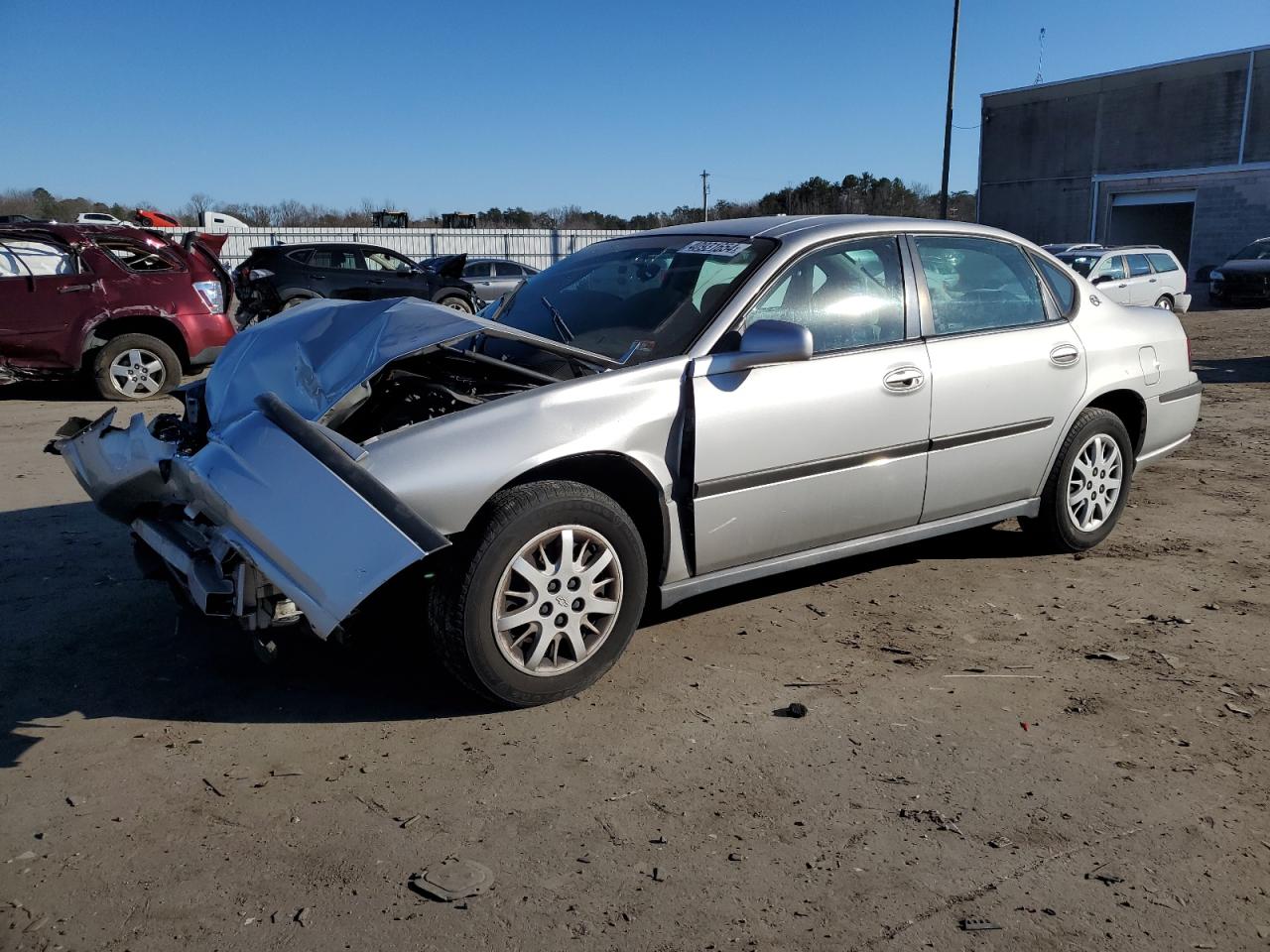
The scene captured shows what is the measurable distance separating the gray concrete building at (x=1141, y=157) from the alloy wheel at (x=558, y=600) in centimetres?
3816

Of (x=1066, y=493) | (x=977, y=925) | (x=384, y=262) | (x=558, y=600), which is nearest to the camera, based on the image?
(x=977, y=925)

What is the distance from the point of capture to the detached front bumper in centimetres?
299

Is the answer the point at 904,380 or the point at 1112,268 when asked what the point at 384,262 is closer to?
the point at 1112,268

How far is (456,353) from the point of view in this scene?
13.1 feet

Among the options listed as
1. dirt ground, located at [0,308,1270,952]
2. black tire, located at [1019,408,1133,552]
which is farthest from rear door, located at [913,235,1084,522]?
dirt ground, located at [0,308,1270,952]

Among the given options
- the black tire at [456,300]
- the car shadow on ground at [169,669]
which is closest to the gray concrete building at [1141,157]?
the black tire at [456,300]

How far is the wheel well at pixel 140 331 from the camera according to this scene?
9797mm

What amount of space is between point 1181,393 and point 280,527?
488cm

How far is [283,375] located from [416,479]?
3.19 feet

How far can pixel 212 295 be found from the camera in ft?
34.0

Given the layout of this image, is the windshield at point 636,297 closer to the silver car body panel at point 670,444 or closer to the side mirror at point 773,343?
the silver car body panel at point 670,444

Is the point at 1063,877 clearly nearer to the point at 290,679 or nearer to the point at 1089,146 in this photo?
the point at 290,679

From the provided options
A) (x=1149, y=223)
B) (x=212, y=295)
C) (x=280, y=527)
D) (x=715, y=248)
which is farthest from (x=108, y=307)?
(x=1149, y=223)

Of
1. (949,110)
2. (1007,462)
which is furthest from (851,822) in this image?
(949,110)
